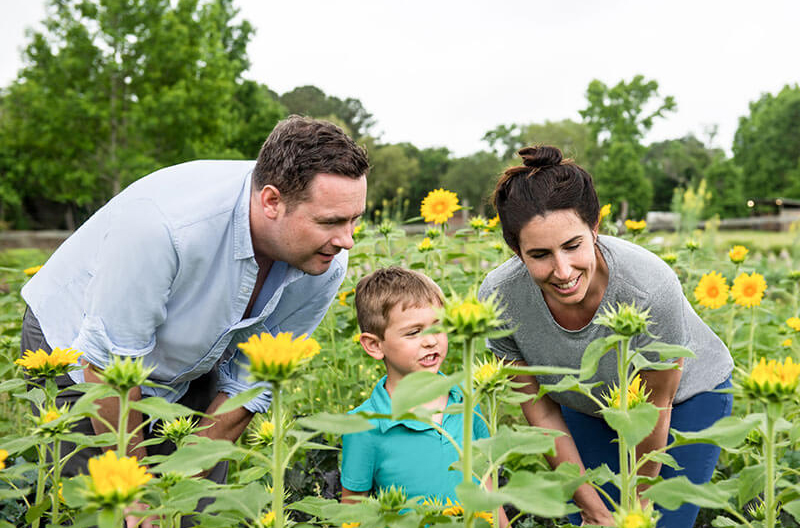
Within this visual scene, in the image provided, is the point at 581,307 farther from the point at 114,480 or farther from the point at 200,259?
the point at 114,480

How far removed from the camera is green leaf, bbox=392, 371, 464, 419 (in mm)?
898

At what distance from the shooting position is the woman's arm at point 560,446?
7.57 feet

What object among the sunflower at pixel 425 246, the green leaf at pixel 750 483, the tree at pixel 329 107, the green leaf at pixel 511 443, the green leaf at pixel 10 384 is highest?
the tree at pixel 329 107

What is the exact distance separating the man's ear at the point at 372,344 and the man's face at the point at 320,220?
0.38 metres

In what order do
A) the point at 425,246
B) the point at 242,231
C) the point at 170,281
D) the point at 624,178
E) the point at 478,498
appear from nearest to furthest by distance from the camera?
the point at 478,498
the point at 170,281
the point at 242,231
the point at 425,246
the point at 624,178

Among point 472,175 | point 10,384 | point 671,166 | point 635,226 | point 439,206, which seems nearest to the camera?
point 10,384

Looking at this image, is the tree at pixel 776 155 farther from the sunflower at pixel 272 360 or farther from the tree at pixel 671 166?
the sunflower at pixel 272 360

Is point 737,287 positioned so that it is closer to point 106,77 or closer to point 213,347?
point 213,347

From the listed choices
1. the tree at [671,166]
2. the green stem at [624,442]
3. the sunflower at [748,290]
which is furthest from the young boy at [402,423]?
the tree at [671,166]

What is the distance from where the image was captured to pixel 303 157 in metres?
2.05

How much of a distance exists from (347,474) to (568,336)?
0.85m

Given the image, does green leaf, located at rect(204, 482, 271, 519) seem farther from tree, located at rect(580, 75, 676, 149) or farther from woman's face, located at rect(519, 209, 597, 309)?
tree, located at rect(580, 75, 676, 149)

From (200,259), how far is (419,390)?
1403 mm

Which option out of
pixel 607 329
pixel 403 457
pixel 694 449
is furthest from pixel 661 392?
pixel 403 457
